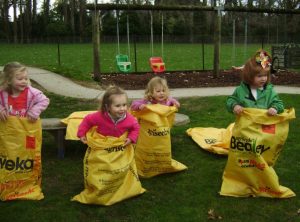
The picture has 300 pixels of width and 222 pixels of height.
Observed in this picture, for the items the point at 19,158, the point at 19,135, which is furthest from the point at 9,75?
the point at 19,158

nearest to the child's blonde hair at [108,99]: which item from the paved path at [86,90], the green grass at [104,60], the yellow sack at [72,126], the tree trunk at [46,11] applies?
the yellow sack at [72,126]

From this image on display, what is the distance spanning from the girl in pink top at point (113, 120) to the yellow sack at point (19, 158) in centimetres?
46

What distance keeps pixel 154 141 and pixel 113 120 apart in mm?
728

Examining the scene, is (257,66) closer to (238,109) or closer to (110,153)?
(238,109)

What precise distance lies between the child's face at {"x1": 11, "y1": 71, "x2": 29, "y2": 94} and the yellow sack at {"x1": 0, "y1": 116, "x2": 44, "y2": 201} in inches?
12.6

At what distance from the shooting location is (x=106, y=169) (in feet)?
13.4

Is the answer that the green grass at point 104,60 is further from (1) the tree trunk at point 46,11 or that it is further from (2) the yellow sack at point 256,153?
(1) the tree trunk at point 46,11

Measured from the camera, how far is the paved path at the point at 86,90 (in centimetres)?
981

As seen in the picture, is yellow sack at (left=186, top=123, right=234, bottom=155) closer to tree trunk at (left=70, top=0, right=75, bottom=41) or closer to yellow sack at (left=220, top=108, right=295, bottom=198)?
yellow sack at (left=220, top=108, right=295, bottom=198)

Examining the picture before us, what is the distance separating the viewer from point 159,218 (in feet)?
13.1

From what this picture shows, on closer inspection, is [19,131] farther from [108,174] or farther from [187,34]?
[187,34]

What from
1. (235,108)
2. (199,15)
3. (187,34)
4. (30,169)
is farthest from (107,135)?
(199,15)

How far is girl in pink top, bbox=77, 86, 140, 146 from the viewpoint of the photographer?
423 cm

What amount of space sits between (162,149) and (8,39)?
51.7 meters
